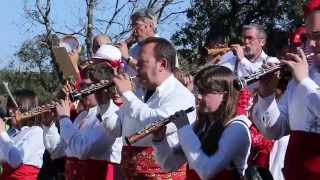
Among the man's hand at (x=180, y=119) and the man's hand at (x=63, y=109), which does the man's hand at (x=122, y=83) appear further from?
the man's hand at (x=63, y=109)

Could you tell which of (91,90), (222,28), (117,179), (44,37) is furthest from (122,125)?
(222,28)

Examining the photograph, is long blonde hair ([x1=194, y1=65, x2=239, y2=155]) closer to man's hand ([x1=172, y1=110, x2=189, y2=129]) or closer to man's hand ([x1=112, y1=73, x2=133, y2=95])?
man's hand ([x1=172, y1=110, x2=189, y2=129])

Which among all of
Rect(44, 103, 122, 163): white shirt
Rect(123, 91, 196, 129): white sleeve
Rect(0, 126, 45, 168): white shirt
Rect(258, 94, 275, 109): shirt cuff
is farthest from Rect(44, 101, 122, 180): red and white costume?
Rect(258, 94, 275, 109): shirt cuff

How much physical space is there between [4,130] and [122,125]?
7.31 ft

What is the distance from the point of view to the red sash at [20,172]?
7.30 metres

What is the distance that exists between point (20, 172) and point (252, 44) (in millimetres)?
2567

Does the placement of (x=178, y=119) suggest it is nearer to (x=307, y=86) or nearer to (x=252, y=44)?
(x=307, y=86)

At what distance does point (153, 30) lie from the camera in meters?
7.51

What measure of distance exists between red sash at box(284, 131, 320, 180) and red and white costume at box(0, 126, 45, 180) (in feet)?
11.6

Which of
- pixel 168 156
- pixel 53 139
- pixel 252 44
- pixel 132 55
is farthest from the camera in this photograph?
pixel 132 55

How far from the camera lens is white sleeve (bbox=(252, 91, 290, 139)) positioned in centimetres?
456

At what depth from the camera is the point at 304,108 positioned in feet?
13.9

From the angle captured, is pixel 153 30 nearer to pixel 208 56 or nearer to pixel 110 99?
pixel 208 56

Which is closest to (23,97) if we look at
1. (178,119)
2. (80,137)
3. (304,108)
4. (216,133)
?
(80,137)
